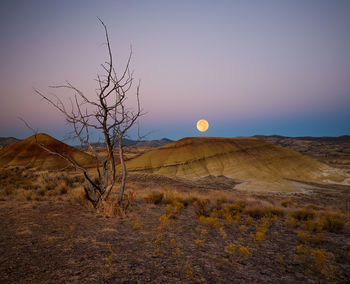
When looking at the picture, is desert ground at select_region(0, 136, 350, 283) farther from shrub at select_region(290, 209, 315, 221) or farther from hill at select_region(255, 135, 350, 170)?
hill at select_region(255, 135, 350, 170)

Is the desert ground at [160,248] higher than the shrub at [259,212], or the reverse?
the desert ground at [160,248]

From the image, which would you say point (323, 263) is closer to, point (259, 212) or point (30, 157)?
point (259, 212)

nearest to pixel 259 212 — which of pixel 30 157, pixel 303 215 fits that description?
pixel 303 215

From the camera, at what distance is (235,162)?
30984 mm

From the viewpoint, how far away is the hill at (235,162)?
2758 centimetres

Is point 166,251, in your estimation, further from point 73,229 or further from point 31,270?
point 73,229

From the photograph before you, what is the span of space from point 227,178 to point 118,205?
2183 centimetres

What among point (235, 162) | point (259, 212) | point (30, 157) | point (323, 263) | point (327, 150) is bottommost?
point (259, 212)

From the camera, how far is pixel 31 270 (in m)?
2.98

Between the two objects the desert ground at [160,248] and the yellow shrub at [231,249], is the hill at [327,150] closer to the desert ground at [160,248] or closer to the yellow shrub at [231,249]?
the desert ground at [160,248]

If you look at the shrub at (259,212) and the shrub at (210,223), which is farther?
the shrub at (259,212)

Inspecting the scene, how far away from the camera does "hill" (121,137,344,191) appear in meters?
27.6

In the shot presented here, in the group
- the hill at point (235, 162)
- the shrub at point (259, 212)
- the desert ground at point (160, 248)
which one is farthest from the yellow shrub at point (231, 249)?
the hill at point (235, 162)

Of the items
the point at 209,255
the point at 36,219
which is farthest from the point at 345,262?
the point at 36,219
